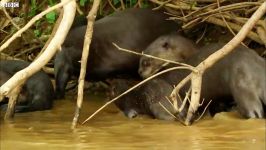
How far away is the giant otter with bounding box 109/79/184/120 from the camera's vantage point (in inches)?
155

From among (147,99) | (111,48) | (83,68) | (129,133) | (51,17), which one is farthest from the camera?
(51,17)

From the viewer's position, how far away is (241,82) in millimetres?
3711

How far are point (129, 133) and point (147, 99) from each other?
791 millimetres

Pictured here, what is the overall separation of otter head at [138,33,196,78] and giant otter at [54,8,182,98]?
20 centimetres

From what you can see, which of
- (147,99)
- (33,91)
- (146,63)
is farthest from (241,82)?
(33,91)

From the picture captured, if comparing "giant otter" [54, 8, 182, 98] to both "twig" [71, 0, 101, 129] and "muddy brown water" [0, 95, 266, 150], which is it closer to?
"muddy brown water" [0, 95, 266, 150]

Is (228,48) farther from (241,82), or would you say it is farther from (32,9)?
(32,9)

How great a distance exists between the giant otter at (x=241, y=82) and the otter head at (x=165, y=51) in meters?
0.53

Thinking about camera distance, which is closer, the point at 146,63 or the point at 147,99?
the point at 147,99

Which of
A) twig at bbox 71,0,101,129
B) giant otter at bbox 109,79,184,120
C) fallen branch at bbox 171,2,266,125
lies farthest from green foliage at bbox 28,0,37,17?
fallen branch at bbox 171,2,266,125

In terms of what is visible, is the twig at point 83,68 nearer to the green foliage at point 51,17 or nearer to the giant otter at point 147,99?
the giant otter at point 147,99

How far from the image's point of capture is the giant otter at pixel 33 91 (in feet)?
14.6

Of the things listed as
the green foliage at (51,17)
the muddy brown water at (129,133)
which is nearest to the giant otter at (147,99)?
the muddy brown water at (129,133)

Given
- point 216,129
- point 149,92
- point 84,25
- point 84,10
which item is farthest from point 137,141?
point 84,10
